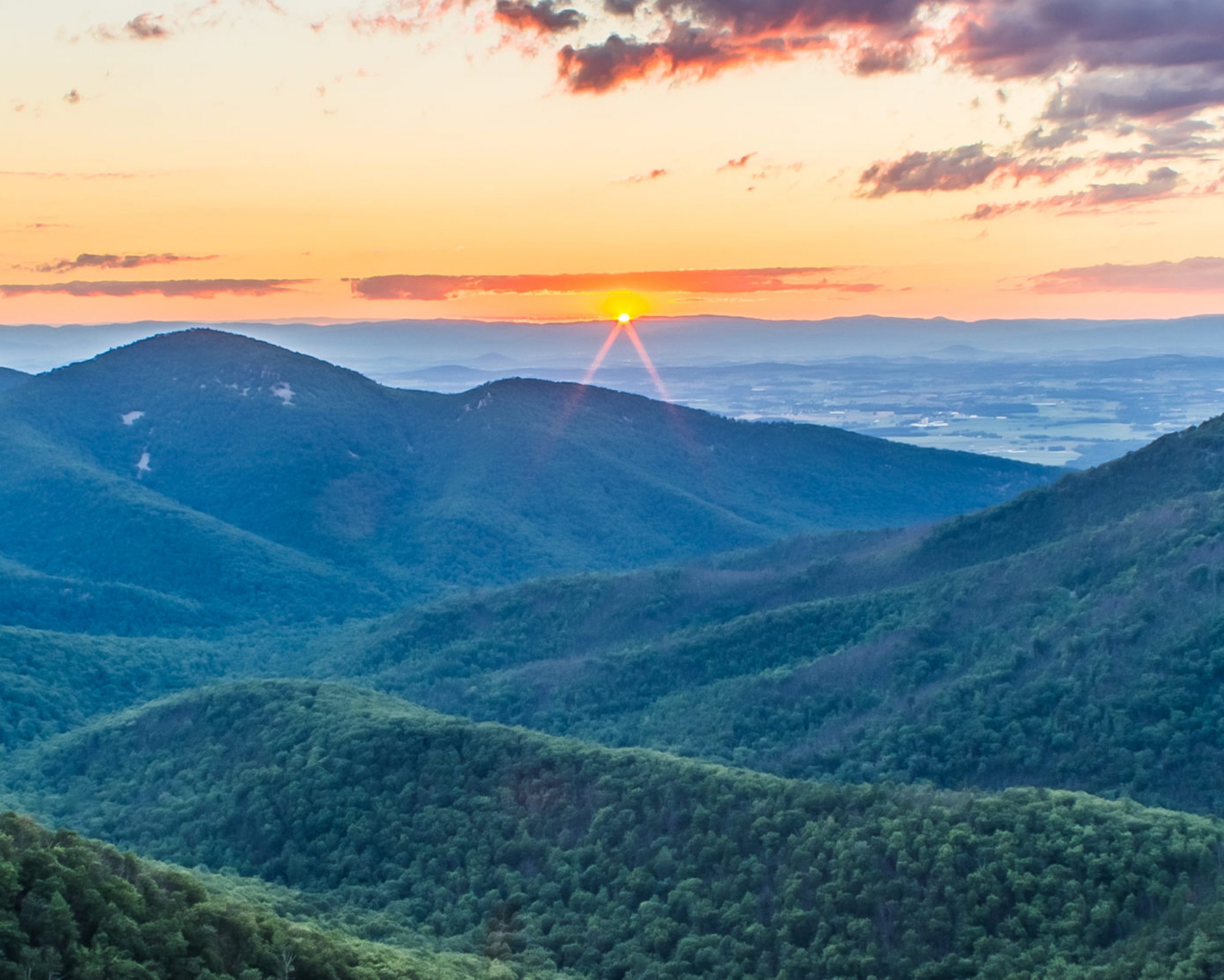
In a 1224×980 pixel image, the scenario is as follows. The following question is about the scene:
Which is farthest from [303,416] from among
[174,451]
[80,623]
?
[80,623]

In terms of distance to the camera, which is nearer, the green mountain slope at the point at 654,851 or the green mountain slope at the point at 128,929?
the green mountain slope at the point at 128,929

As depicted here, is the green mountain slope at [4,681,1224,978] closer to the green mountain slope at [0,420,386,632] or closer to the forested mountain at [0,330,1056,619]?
the green mountain slope at [0,420,386,632]

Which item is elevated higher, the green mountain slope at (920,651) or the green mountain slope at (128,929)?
the green mountain slope at (128,929)

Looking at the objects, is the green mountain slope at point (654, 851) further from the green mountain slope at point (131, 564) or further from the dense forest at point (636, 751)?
the green mountain slope at point (131, 564)

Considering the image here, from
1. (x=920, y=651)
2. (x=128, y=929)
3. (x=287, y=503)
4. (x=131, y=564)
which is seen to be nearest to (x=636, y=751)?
(x=920, y=651)

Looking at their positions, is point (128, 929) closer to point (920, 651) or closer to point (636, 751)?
point (636, 751)

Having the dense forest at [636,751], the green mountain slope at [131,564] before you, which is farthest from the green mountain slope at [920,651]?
the green mountain slope at [131,564]

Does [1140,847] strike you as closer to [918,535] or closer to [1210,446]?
[1210,446]

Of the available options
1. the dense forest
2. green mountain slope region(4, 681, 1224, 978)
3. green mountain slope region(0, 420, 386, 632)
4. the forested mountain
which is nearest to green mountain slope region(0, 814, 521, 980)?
the dense forest
